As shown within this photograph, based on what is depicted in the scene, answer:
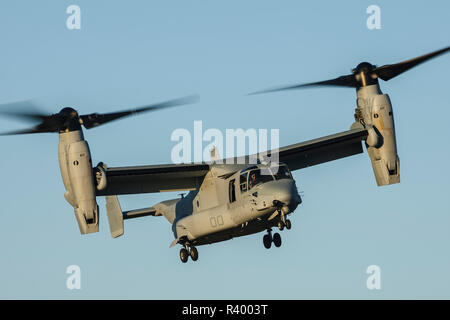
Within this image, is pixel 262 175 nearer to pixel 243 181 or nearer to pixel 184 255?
pixel 243 181

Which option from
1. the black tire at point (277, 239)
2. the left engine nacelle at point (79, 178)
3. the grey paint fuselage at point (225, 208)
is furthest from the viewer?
the black tire at point (277, 239)

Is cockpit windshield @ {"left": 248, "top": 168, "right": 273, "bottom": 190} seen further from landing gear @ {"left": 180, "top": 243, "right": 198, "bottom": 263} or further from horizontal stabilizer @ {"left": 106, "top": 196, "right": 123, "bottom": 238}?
horizontal stabilizer @ {"left": 106, "top": 196, "right": 123, "bottom": 238}

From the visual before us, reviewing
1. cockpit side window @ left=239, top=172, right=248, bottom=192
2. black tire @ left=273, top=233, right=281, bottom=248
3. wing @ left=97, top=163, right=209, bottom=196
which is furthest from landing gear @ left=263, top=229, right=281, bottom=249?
wing @ left=97, top=163, right=209, bottom=196

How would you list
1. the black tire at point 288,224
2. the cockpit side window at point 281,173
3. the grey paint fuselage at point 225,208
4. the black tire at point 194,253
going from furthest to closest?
1. the black tire at point 194,253
2. the cockpit side window at point 281,173
3. the grey paint fuselage at point 225,208
4. the black tire at point 288,224

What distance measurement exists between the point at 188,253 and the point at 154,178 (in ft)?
8.51

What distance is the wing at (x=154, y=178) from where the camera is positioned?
2979cm

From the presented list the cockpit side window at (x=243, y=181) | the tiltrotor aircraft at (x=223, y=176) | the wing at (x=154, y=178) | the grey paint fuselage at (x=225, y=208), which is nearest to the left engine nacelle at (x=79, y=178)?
the tiltrotor aircraft at (x=223, y=176)

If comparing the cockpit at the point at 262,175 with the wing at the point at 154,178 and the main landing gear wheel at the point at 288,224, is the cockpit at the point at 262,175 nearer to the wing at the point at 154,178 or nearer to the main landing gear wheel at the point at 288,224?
the main landing gear wheel at the point at 288,224

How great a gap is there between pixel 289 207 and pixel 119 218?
7999mm

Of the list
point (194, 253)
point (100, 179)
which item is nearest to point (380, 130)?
point (194, 253)

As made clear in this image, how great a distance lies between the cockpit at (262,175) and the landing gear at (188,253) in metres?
3.36

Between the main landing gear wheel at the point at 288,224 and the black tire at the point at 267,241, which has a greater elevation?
the main landing gear wheel at the point at 288,224
